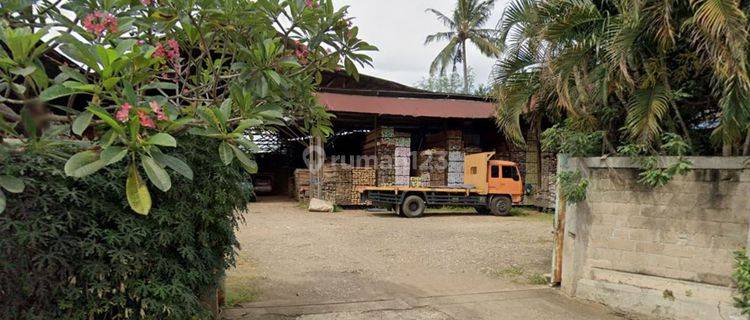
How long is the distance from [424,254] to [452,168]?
30.0ft

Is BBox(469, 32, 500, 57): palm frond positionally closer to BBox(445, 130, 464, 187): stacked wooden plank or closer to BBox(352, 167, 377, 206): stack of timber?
BBox(445, 130, 464, 187): stacked wooden plank

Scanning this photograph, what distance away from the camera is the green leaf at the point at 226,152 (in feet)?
8.16

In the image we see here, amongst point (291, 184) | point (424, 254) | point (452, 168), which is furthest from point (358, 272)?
point (291, 184)

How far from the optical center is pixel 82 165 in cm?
214

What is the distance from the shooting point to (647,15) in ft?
15.9

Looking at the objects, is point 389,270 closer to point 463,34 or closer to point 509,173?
point 509,173

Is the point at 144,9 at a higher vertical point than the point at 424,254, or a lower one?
higher

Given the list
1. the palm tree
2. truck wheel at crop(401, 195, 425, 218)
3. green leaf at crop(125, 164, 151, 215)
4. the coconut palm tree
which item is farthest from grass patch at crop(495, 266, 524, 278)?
the palm tree

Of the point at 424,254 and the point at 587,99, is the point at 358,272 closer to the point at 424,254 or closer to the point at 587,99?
the point at 424,254

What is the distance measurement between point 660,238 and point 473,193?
31.8 feet

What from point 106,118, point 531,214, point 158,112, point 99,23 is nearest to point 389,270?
point 158,112

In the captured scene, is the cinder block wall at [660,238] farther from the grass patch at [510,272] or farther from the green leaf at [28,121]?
the green leaf at [28,121]

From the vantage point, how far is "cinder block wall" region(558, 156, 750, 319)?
462 centimetres

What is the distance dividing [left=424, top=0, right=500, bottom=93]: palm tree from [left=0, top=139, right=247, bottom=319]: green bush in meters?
25.8
